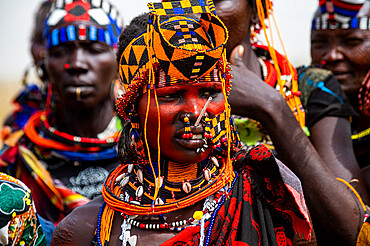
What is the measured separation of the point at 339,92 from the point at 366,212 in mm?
901

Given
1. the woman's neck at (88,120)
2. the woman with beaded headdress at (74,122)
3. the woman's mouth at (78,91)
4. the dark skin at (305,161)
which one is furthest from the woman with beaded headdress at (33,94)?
the dark skin at (305,161)

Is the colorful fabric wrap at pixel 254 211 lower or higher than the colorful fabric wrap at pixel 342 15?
lower

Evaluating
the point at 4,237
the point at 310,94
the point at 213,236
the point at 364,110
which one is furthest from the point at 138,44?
the point at 364,110

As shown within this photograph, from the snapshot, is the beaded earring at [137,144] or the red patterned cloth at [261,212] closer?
the red patterned cloth at [261,212]

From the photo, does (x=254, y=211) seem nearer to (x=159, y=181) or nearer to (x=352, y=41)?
(x=159, y=181)

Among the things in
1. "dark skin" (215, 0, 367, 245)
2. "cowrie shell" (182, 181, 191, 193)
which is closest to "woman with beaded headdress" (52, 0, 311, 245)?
"cowrie shell" (182, 181, 191, 193)

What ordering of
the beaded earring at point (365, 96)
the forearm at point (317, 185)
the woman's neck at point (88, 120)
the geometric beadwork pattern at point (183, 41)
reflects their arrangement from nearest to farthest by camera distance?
the geometric beadwork pattern at point (183, 41) → the forearm at point (317, 185) → the beaded earring at point (365, 96) → the woman's neck at point (88, 120)

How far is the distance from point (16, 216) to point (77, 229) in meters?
0.32

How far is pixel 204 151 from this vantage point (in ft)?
8.09

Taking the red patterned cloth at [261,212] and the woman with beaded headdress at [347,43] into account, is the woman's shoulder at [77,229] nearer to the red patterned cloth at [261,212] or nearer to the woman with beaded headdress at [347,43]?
the red patterned cloth at [261,212]

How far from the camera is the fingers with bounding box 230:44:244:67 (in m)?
3.43

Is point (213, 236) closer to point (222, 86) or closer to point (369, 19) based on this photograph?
point (222, 86)

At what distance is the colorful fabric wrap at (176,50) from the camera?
2.35 m

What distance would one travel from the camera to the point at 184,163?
2514 mm
